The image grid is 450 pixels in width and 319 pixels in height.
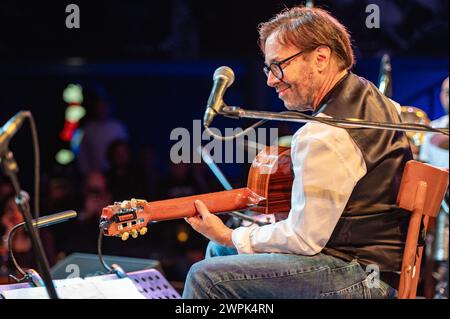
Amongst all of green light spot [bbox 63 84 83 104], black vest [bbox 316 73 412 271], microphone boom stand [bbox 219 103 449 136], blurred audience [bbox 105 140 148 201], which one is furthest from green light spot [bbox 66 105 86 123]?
microphone boom stand [bbox 219 103 449 136]

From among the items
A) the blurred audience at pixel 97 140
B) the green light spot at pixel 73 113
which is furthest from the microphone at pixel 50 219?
the green light spot at pixel 73 113

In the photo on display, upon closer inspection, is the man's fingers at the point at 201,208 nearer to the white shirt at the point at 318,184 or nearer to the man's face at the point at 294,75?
the white shirt at the point at 318,184

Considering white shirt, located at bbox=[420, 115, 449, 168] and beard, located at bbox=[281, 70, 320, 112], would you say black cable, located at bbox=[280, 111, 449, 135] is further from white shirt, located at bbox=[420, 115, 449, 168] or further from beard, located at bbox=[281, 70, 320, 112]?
white shirt, located at bbox=[420, 115, 449, 168]

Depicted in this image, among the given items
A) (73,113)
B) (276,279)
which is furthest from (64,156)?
(276,279)

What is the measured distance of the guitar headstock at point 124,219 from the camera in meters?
2.82

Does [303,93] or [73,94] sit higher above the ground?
[303,93]

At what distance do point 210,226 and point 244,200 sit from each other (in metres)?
0.30

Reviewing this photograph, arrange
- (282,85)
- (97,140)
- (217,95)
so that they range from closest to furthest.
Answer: (217,95)
(282,85)
(97,140)

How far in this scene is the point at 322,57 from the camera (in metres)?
2.98

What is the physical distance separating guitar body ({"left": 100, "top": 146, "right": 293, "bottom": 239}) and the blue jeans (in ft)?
1.02

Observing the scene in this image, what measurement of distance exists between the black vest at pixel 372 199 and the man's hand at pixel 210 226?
394 mm

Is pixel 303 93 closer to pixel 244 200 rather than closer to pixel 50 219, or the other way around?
pixel 244 200

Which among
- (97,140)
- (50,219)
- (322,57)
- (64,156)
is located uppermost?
(322,57)

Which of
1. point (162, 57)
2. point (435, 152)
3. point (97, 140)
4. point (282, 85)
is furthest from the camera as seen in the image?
point (162, 57)
